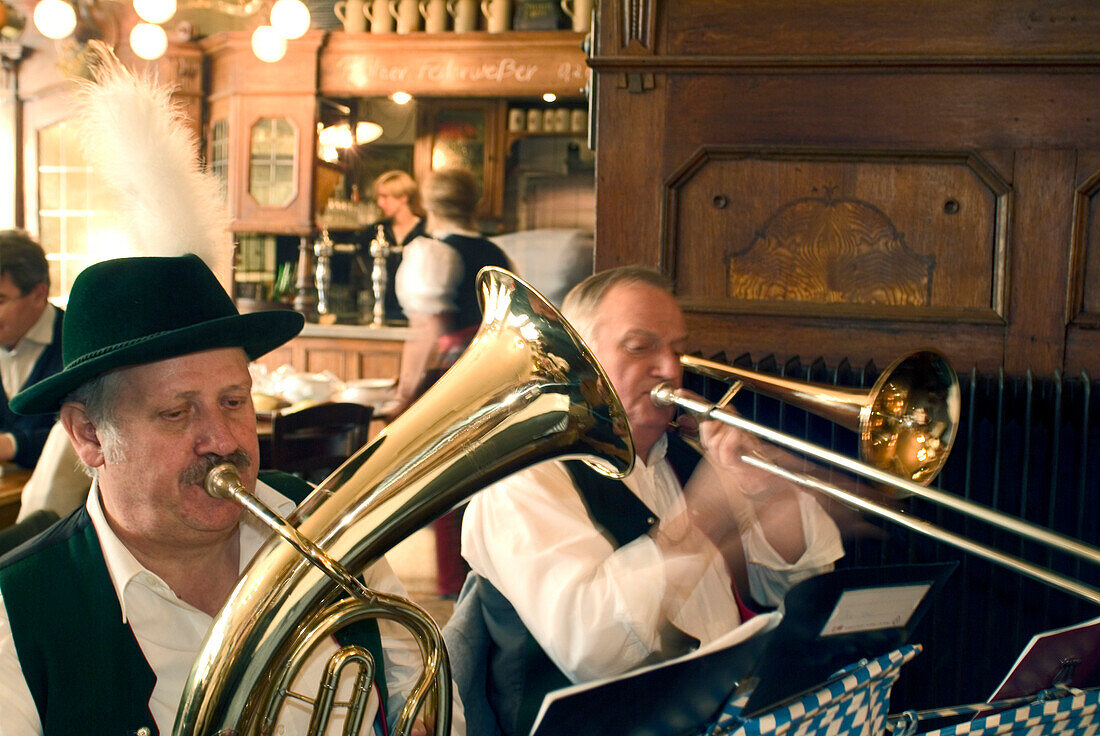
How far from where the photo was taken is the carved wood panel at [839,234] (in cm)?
251

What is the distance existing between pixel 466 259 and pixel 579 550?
8.55 feet

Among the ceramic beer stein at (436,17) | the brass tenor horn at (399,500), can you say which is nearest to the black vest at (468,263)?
the brass tenor horn at (399,500)

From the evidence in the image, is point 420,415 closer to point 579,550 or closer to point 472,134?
point 579,550

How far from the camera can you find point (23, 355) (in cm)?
279

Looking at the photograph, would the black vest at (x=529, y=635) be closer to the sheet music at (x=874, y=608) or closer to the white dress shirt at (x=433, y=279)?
the sheet music at (x=874, y=608)

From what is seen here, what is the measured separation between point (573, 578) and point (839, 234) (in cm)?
152

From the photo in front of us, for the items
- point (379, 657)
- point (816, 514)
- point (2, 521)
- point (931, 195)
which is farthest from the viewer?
point (931, 195)

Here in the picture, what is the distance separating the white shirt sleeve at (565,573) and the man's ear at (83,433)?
2.06ft

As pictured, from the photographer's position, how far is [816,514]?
190 centimetres

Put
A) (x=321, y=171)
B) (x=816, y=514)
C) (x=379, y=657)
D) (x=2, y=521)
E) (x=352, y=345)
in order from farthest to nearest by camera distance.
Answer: (x=321, y=171)
(x=352, y=345)
(x=2, y=521)
(x=816, y=514)
(x=379, y=657)

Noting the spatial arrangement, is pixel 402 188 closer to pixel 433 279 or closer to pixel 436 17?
pixel 436 17

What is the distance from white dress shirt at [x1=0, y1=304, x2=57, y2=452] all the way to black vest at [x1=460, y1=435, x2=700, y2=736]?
1.86 m

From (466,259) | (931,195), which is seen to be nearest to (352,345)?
(466,259)

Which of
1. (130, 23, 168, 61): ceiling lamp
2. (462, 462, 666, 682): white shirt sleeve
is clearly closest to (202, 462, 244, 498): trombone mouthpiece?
(462, 462, 666, 682): white shirt sleeve
